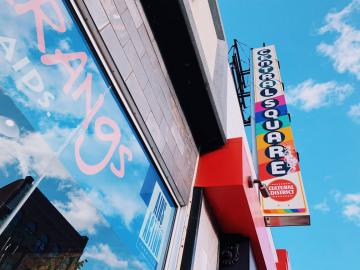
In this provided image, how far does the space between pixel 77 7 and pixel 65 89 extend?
0.68m

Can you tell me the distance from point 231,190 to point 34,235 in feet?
9.32

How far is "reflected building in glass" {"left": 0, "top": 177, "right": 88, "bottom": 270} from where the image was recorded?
1.74 m

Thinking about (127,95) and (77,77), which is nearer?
(77,77)

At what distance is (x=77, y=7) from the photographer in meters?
2.49

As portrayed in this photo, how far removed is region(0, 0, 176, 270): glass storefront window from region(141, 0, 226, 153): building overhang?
1203mm

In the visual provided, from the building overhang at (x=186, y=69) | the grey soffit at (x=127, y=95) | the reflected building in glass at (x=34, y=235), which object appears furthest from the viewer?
the building overhang at (x=186, y=69)

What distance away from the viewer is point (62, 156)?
7.27 ft

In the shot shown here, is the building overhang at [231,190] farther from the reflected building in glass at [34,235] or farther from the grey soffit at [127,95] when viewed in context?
the reflected building in glass at [34,235]

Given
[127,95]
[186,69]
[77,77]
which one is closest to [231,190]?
[186,69]

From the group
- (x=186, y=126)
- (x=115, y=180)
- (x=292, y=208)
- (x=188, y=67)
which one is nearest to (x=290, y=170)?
(x=292, y=208)

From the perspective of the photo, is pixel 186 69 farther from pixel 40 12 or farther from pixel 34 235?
pixel 34 235

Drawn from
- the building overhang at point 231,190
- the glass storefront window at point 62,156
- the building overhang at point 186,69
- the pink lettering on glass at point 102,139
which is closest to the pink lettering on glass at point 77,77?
the glass storefront window at point 62,156

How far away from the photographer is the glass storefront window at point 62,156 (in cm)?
182

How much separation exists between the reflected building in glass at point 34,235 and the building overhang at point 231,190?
8.12 ft
